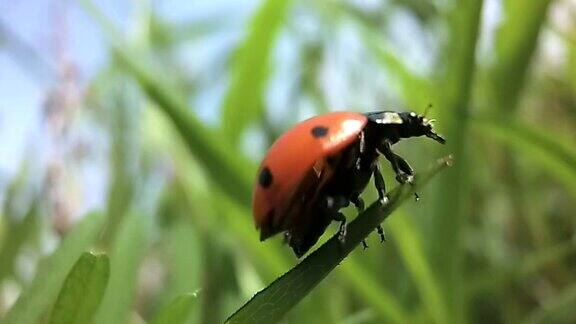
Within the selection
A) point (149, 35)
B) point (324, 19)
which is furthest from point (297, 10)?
point (149, 35)

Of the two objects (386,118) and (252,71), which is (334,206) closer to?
(386,118)

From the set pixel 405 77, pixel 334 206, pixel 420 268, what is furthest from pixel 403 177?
pixel 405 77

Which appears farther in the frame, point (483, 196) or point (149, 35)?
point (149, 35)

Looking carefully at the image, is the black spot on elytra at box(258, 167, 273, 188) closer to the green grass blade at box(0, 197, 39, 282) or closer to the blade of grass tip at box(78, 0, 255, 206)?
the blade of grass tip at box(78, 0, 255, 206)

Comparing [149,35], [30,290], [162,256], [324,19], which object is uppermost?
[149,35]

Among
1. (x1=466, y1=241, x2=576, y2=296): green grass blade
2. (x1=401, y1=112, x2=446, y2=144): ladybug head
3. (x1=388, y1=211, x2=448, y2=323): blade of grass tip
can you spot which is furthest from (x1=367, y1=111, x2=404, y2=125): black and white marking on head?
(x1=466, y1=241, x2=576, y2=296): green grass blade

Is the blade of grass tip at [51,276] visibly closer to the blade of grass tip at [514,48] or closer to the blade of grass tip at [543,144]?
the blade of grass tip at [543,144]

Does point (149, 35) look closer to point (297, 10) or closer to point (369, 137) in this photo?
point (297, 10)
